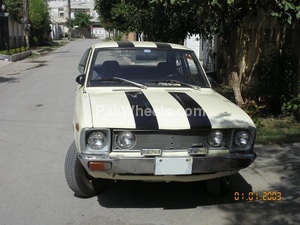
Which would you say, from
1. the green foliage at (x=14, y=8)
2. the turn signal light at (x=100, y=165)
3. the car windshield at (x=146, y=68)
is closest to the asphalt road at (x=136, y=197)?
the turn signal light at (x=100, y=165)

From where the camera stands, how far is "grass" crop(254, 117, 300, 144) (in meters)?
6.73

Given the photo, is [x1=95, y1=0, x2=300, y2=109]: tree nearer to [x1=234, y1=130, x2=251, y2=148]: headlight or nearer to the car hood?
the car hood

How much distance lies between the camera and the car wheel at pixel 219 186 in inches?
173

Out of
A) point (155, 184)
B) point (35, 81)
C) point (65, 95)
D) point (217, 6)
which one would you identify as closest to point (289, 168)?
point (155, 184)

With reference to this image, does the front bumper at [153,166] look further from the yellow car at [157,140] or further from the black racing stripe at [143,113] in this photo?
the black racing stripe at [143,113]

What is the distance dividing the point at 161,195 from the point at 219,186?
650 millimetres

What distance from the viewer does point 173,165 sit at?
12.3ft

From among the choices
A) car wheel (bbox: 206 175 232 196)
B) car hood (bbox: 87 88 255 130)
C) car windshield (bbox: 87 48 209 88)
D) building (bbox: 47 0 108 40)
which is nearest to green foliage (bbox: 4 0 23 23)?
car windshield (bbox: 87 48 209 88)

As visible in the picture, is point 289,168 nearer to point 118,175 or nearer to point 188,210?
point 188,210

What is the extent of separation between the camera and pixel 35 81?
49.2ft

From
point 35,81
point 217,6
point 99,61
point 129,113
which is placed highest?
point 217,6

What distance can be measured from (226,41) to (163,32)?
4752 mm

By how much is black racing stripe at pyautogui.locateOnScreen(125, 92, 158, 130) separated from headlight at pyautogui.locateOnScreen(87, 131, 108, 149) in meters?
0.33
